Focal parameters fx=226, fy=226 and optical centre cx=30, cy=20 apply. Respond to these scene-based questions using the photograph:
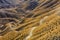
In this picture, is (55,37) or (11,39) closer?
(55,37)

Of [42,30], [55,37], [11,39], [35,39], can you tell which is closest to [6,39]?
[11,39]

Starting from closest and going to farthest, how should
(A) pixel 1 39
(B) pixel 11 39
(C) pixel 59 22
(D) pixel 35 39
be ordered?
(D) pixel 35 39 → (C) pixel 59 22 → (B) pixel 11 39 → (A) pixel 1 39

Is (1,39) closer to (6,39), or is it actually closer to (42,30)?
(6,39)

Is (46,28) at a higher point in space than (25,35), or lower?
lower

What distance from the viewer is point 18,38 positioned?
10044 cm

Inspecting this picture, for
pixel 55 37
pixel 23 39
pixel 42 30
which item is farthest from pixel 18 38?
→ pixel 55 37

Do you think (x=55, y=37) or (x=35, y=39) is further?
(x=35, y=39)

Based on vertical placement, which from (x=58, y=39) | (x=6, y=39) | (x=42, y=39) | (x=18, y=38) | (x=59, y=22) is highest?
(x=6, y=39)

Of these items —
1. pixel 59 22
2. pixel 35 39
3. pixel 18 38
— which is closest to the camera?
pixel 35 39

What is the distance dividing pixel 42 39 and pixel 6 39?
3970cm

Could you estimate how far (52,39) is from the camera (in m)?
67.4

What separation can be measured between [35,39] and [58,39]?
19.3 meters

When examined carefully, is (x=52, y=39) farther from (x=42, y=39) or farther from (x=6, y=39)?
(x=6, y=39)

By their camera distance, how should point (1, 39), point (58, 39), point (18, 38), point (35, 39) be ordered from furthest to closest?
point (1, 39)
point (18, 38)
point (35, 39)
point (58, 39)
